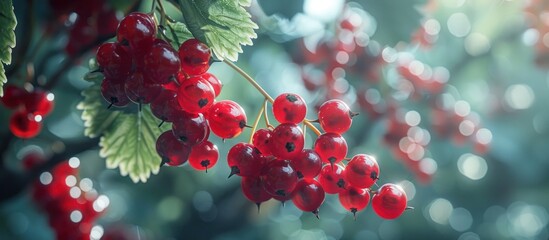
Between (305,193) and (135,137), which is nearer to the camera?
(305,193)

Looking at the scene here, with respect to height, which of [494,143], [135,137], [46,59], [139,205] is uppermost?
[135,137]

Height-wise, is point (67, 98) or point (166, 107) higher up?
point (166, 107)

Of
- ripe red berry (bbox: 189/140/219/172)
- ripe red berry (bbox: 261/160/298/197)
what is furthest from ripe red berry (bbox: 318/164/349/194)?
ripe red berry (bbox: 189/140/219/172)

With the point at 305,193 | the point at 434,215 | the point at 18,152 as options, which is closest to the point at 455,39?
the point at 434,215

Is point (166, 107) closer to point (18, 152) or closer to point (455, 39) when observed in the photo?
point (18, 152)

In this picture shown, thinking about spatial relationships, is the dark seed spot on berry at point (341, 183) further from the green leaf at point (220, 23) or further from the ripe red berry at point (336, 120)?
the green leaf at point (220, 23)

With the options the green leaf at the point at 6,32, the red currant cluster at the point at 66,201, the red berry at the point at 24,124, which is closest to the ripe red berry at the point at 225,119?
the green leaf at the point at 6,32

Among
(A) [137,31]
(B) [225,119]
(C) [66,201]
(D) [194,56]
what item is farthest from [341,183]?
(C) [66,201]

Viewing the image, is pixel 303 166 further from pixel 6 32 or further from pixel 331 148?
pixel 6 32
